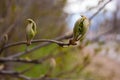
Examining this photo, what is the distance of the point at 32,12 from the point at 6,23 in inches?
34.5

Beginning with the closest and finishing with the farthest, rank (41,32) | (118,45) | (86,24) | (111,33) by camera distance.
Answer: (86,24), (111,33), (118,45), (41,32)

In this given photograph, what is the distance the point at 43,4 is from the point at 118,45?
116 cm

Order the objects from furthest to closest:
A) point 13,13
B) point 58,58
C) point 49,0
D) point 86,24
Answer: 1. point 49,0
2. point 58,58
3. point 13,13
4. point 86,24

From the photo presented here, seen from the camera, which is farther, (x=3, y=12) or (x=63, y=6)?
(x=63, y=6)

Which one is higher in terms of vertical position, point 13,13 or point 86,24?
point 86,24

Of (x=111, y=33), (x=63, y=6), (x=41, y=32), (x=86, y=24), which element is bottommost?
(x=41, y=32)

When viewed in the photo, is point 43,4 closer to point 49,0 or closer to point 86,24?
point 49,0

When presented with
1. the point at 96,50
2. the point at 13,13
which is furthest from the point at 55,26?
the point at 13,13

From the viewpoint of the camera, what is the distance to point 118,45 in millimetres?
4273

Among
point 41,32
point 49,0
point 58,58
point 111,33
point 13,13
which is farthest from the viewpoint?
point 41,32

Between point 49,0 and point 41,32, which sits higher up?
point 49,0

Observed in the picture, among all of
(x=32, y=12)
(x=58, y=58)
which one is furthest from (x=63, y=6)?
(x=58, y=58)

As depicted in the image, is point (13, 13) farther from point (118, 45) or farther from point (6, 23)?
point (118, 45)

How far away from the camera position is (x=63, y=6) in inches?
158
